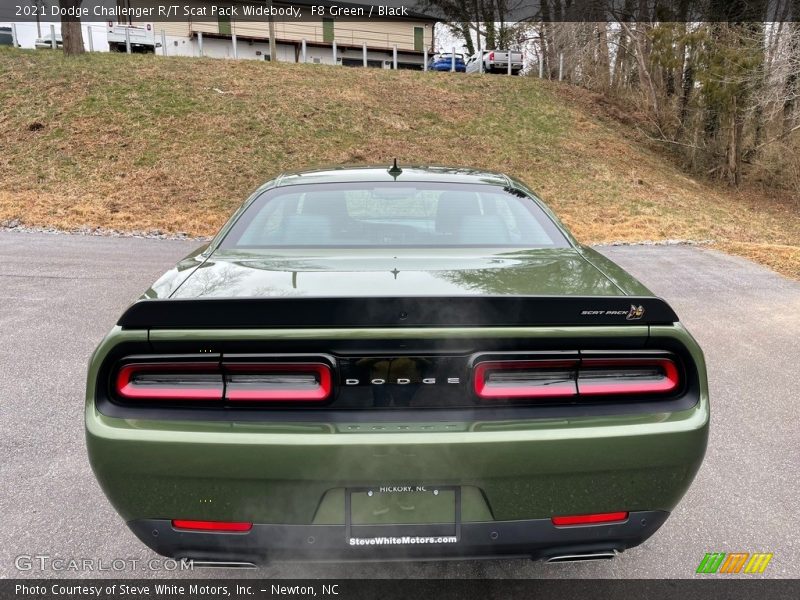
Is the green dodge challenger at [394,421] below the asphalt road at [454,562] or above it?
above

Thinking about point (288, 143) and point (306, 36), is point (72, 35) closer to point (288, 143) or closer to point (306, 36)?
point (288, 143)

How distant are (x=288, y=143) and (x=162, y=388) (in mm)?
15756

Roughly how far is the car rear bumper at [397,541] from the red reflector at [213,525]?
0.01m

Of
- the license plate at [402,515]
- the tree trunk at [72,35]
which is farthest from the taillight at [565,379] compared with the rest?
the tree trunk at [72,35]

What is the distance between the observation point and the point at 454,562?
2.06 m

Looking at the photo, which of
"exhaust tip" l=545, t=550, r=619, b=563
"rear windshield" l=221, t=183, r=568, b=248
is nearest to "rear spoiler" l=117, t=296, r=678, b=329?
"exhaust tip" l=545, t=550, r=619, b=563

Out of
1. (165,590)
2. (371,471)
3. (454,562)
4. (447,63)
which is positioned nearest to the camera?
(371,471)

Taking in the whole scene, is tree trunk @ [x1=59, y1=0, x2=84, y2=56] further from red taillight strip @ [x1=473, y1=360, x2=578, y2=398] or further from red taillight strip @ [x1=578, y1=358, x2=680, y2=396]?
red taillight strip @ [x1=578, y1=358, x2=680, y2=396]

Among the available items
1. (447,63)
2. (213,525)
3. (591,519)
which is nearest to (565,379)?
(591,519)

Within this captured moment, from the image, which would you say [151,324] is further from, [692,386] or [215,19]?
[215,19]

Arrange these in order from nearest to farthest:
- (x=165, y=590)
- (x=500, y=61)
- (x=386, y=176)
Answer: (x=165, y=590) < (x=386, y=176) < (x=500, y=61)

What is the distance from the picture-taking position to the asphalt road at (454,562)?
2.40 m

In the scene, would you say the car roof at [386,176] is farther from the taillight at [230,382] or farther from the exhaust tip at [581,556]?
the exhaust tip at [581,556]

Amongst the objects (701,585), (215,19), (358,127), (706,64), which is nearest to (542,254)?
(701,585)
